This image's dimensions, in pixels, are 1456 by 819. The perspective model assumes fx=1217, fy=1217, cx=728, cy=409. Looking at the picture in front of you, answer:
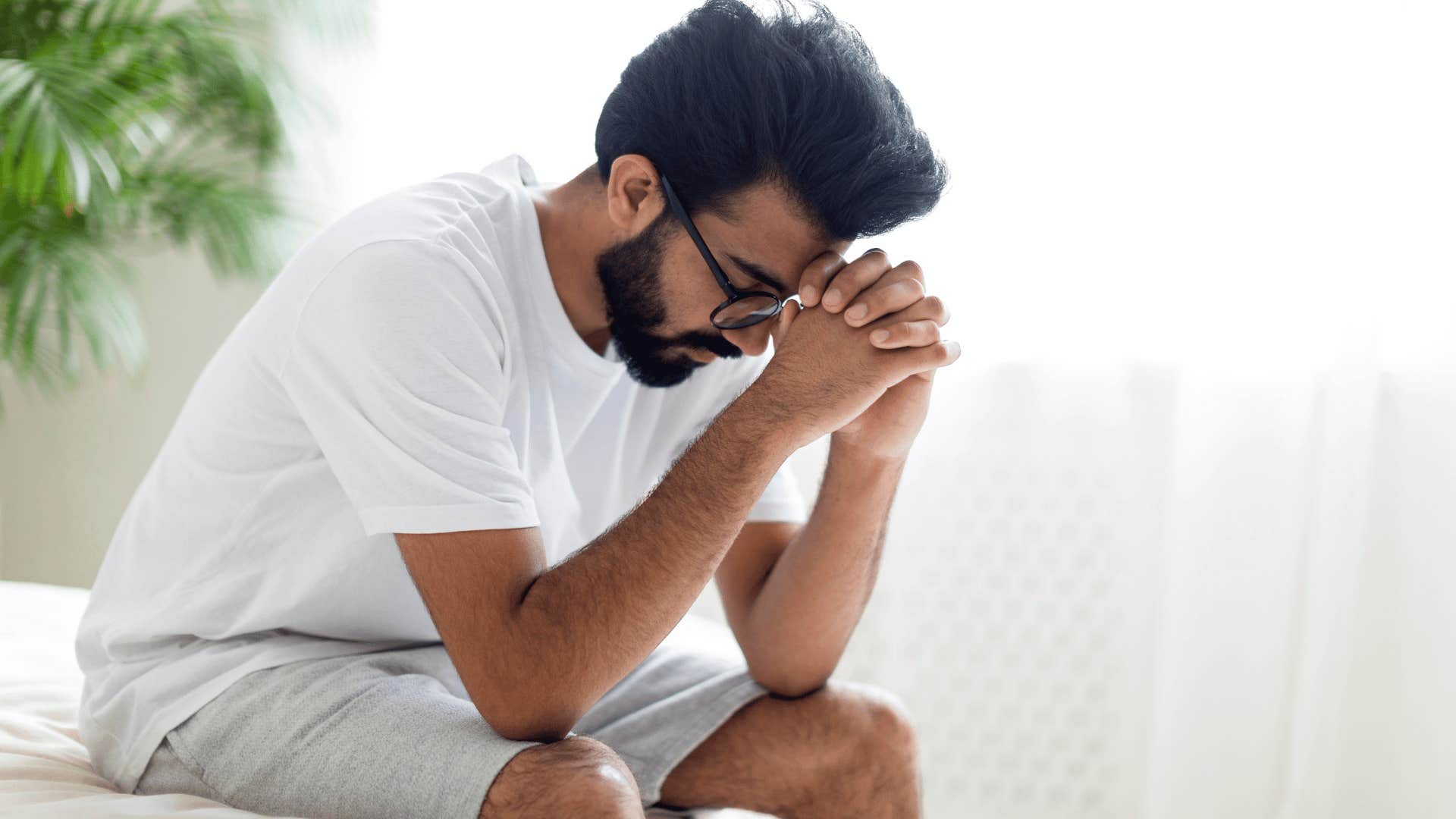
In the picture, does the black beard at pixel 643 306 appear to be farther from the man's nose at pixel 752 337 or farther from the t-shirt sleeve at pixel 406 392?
the t-shirt sleeve at pixel 406 392

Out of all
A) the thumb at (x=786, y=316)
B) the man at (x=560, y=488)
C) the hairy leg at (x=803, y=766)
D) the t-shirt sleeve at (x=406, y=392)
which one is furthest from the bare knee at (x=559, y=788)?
the thumb at (x=786, y=316)

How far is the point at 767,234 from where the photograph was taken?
1.18 meters

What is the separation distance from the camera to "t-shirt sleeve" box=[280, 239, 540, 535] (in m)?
0.98

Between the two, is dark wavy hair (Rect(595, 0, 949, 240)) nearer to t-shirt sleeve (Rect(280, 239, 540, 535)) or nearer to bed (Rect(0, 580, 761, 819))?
t-shirt sleeve (Rect(280, 239, 540, 535))

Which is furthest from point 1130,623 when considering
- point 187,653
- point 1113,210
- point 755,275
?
point 187,653

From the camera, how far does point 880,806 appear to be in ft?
4.21

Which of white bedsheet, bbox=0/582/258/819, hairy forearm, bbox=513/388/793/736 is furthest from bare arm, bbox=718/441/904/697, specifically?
white bedsheet, bbox=0/582/258/819

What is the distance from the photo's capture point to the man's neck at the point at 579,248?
4.11 feet

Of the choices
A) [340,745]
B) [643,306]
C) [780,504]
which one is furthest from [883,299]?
[340,745]

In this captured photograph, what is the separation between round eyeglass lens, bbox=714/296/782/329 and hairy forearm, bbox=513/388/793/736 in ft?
0.54

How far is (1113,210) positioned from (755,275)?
3.18ft

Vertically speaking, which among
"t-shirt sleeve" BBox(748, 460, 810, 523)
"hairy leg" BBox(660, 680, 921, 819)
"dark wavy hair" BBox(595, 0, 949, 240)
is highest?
"dark wavy hair" BBox(595, 0, 949, 240)

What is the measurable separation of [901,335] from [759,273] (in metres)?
0.16

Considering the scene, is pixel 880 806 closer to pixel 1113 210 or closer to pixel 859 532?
pixel 859 532
